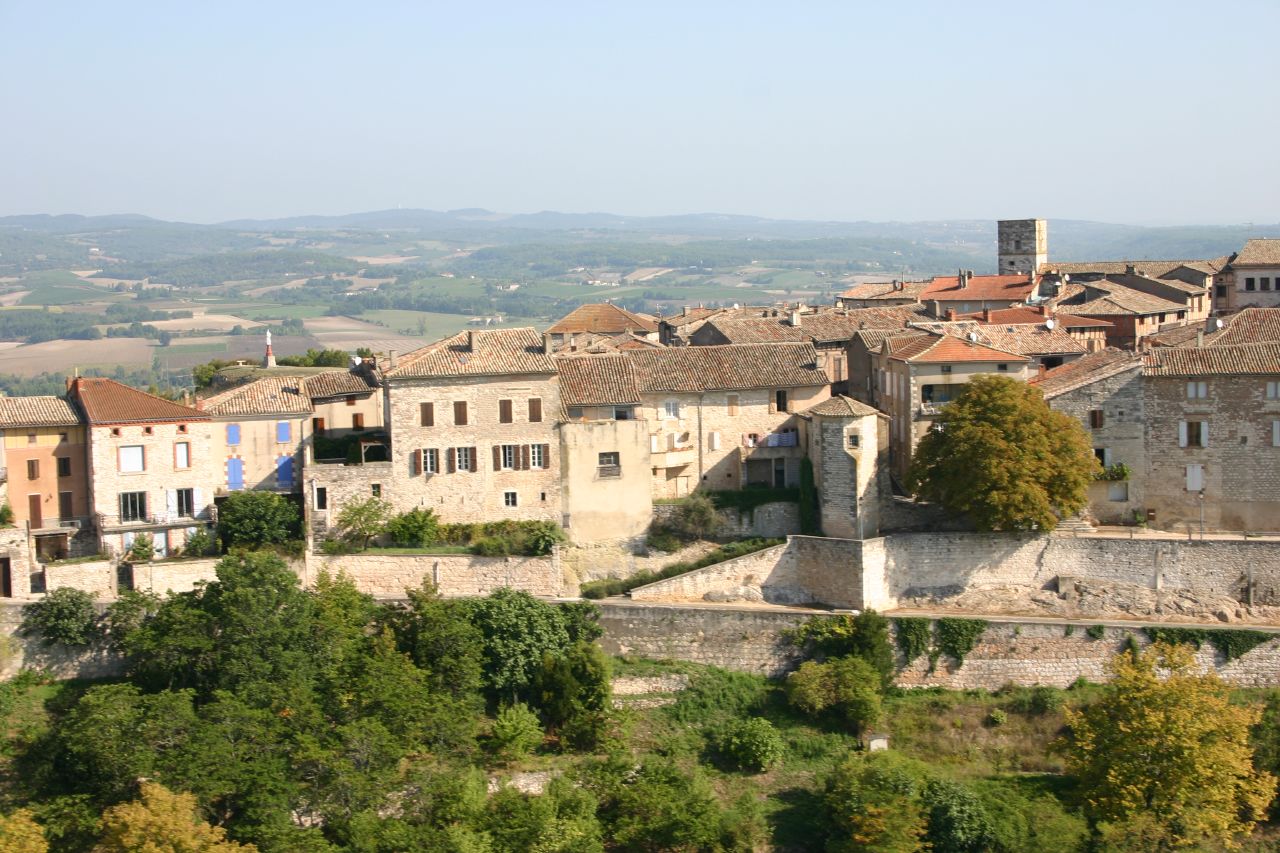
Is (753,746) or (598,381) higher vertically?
(598,381)

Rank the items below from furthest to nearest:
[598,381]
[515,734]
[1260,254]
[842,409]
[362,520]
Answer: [1260,254] → [598,381] → [842,409] → [362,520] → [515,734]

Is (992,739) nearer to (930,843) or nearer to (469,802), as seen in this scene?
(930,843)

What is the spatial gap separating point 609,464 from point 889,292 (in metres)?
37.9

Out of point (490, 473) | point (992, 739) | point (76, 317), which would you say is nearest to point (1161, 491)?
point (992, 739)

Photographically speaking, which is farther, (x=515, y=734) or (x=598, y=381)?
(x=598, y=381)

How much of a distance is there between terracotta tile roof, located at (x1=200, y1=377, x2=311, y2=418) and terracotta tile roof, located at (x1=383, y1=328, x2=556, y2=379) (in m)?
2.82

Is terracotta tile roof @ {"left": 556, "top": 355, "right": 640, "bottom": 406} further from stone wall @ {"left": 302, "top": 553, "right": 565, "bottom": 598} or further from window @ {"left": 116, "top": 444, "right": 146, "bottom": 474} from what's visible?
window @ {"left": 116, "top": 444, "right": 146, "bottom": 474}

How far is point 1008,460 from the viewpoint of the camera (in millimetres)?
41094

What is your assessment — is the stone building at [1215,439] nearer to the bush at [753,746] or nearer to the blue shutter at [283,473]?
the bush at [753,746]

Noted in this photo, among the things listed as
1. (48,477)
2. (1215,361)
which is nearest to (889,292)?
(1215,361)

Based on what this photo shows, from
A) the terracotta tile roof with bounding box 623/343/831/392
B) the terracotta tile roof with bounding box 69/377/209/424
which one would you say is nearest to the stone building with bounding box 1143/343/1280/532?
the terracotta tile roof with bounding box 623/343/831/392

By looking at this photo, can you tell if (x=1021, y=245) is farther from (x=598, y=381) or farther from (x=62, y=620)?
(x=62, y=620)

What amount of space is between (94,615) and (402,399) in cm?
927

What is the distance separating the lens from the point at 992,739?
127 ft
